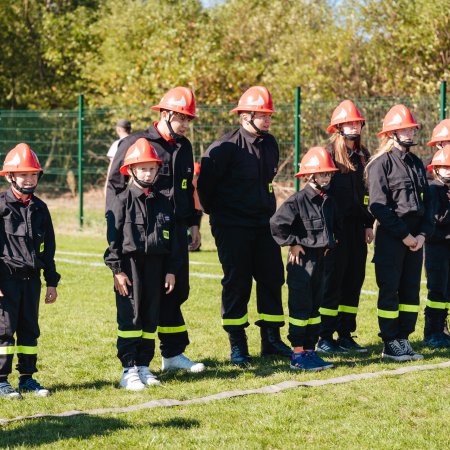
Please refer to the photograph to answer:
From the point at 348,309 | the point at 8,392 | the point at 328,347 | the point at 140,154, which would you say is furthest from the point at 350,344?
the point at 8,392

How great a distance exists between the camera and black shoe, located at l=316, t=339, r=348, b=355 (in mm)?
8867

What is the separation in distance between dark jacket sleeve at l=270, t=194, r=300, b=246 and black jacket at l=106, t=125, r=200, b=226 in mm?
728

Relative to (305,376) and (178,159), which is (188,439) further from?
(178,159)

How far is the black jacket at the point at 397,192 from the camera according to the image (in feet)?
27.0

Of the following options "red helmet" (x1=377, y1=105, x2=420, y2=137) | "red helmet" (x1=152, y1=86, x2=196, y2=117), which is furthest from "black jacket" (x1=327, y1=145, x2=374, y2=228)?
"red helmet" (x1=152, y1=86, x2=196, y2=117)

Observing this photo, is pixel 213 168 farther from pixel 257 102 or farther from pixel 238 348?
pixel 238 348

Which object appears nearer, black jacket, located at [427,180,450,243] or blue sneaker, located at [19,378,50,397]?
blue sneaker, located at [19,378,50,397]

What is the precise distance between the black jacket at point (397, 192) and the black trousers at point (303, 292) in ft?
2.17

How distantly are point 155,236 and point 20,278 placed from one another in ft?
3.50

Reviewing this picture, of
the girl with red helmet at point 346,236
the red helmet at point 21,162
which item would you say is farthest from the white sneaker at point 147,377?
the girl with red helmet at point 346,236

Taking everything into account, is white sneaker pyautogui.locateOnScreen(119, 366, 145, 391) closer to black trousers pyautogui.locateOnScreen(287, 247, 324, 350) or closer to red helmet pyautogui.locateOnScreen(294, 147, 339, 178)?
black trousers pyautogui.locateOnScreen(287, 247, 324, 350)

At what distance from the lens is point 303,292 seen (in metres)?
8.08

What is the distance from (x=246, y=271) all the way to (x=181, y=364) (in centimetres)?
101

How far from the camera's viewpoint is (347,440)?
595 centimetres
